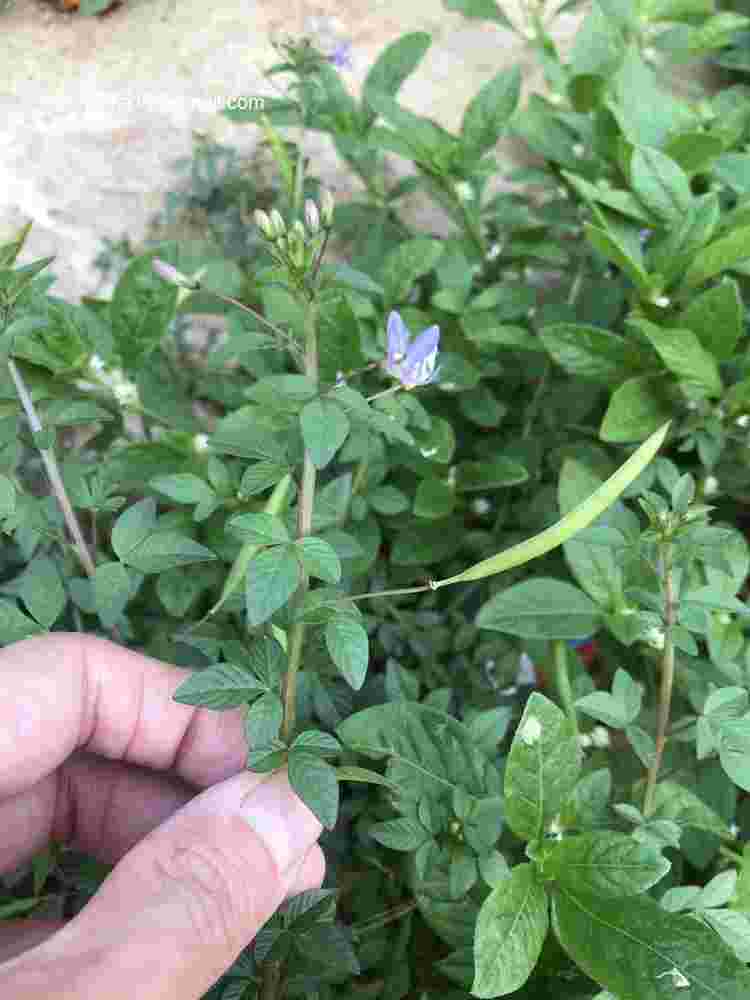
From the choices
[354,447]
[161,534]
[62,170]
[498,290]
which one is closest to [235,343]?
[161,534]

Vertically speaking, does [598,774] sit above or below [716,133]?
below

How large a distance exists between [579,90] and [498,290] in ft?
1.61

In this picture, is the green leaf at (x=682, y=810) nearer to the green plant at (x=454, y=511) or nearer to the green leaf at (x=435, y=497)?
the green plant at (x=454, y=511)

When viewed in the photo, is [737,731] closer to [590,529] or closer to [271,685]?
[590,529]

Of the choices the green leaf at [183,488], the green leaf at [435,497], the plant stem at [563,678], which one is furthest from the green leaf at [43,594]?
the plant stem at [563,678]

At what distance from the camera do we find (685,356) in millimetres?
1540

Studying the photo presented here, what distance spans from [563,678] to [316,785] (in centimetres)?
59

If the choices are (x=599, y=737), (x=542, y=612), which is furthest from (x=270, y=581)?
(x=599, y=737)

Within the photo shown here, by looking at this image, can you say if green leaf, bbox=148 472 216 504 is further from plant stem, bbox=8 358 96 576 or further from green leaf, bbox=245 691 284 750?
green leaf, bbox=245 691 284 750

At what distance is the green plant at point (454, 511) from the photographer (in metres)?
1.06

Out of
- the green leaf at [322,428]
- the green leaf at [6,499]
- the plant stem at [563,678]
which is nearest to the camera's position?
the green leaf at [322,428]

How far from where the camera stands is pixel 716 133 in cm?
183

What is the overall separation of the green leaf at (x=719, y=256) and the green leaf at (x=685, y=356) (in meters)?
0.13

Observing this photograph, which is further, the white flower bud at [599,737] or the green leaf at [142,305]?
the green leaf at [142,305]
